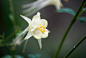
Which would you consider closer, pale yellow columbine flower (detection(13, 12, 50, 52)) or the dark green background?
pale yellow columbine flower (detection(13, 12, 50, 52))

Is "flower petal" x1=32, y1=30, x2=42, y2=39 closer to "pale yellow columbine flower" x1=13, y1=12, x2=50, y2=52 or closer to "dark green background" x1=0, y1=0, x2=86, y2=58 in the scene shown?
"pale yellow columbine flower" x1=13, y1=12, x2=50, y2=52

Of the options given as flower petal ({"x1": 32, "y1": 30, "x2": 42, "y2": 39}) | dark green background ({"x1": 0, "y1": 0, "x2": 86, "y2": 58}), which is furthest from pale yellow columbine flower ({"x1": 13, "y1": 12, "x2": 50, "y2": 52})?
dark green background ({"x1": 0, "y1": 0, "x2": 86, "y2": 58})

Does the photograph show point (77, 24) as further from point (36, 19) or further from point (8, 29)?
point (36, 19)

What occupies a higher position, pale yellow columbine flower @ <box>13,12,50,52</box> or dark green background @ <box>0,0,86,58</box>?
pale yellow columbine flower @ <box>13,12,50,52</box>

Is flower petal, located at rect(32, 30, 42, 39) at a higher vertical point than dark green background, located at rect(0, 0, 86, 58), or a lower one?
higher

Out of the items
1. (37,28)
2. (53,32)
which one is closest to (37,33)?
(37,28)

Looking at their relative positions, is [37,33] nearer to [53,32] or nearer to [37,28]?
[37,28]

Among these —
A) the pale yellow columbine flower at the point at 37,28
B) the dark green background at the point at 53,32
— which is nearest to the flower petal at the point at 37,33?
the pale yellow columbine flower at the point at 37,28

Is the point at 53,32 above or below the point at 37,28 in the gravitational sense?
below

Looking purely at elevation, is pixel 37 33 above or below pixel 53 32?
above

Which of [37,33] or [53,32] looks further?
[53,32]

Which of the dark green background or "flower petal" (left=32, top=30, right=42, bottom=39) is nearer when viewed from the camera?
"flower petal" (left=32, top=30, right=42, bottom=39)

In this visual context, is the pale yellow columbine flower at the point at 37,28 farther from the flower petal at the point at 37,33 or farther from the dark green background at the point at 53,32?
the dark green background at the point at 53,32
